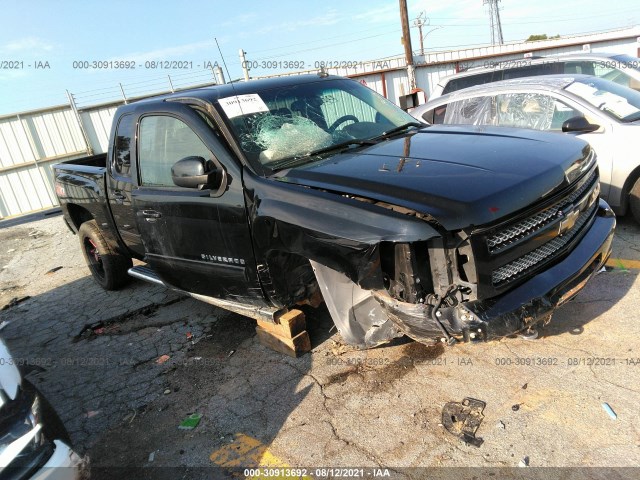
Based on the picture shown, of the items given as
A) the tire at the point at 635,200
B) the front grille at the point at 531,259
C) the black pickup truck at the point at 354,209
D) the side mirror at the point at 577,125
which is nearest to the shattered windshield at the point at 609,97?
the side mirror at the point at 577,125

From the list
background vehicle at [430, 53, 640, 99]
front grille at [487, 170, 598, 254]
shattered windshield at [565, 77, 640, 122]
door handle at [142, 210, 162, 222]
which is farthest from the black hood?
background vehicle at [430, 53, 640, 99]

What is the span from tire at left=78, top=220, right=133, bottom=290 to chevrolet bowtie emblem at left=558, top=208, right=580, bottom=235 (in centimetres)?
462

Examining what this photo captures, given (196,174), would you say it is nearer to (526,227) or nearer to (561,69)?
(526,227)

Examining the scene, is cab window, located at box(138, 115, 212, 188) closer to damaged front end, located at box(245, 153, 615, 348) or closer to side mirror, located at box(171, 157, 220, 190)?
side mirror, located at box(171, 157, 220, 190)

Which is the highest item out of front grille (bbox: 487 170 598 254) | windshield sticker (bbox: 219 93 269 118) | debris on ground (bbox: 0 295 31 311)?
windshield sticker (bbox: 219 93 269 118)

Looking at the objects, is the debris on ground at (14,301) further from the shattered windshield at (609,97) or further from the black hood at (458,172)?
the shattered windshield at (609,97)

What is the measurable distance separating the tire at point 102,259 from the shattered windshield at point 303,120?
115 inches

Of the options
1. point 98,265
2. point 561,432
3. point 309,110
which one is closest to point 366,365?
point 561,432

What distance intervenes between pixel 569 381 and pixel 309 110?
2.59 metres

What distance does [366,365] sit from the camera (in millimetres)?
3256

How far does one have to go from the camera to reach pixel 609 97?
489 cm

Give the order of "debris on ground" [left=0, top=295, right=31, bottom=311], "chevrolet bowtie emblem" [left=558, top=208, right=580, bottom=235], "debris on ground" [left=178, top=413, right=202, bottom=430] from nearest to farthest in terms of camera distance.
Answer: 1. "chevrolet bowtie emblem" [left=558, top=208, right=580, bottom=235]
2. "debris on ground" [left=178, top=413, right=202, bottom=430]
3. "debris on ground" [left=0, top=295, right=31, bottom=311]

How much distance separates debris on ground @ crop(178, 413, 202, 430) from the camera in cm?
298

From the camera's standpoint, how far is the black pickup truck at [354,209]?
7.58ft
